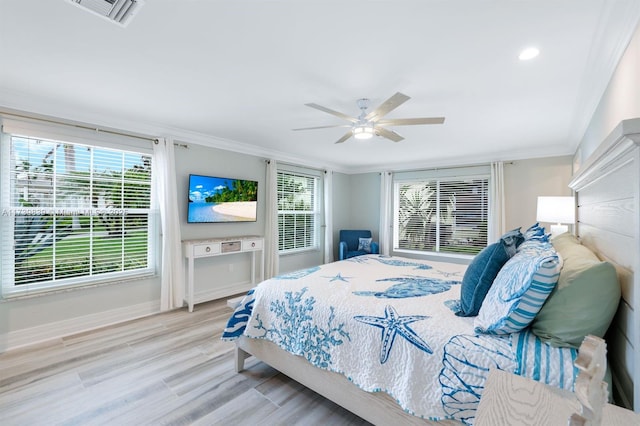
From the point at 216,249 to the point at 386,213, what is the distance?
3.60 metres

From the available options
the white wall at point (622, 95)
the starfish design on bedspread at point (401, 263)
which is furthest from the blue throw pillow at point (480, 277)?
the starfish design on bedspread at point (401, 263)

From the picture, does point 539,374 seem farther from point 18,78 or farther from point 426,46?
point 18,78

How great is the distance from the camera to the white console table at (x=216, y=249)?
3.82 metres

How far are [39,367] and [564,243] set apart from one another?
13.8 ft

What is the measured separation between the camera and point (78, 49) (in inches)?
77.7

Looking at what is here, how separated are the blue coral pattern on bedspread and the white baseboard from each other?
6.54ft

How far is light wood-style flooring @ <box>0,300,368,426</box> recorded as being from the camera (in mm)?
1887

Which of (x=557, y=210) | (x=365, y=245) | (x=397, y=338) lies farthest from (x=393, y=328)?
(x=365, y=245)

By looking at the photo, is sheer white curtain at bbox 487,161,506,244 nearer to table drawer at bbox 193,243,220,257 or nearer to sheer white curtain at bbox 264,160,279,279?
sheer white curtain at bbox 264,160,279,279

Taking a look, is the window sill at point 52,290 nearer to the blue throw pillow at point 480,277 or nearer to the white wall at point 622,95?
the blue throw pillow at point 480,277

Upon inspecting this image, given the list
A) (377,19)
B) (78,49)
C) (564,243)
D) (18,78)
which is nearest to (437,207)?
(564,243)

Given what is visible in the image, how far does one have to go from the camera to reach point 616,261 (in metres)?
1.25

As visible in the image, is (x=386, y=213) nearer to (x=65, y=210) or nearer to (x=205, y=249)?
(x=205, y=249)

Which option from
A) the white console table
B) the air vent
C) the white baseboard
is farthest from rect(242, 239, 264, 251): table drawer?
the air vent
